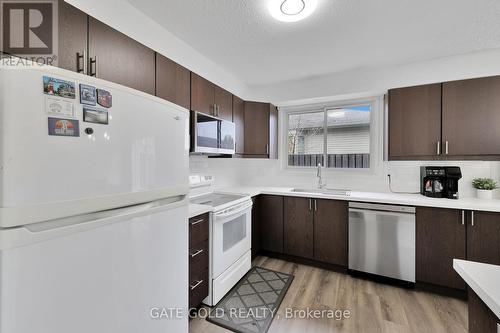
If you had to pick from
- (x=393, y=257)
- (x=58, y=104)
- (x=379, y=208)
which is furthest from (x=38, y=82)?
(x=393, y=257)

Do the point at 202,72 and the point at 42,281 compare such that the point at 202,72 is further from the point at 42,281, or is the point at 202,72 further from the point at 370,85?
the point at 42,281

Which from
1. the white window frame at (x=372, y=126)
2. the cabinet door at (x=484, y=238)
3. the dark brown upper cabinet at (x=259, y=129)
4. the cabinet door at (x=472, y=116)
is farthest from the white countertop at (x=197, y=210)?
the cabinet door at (x=472, y=116)

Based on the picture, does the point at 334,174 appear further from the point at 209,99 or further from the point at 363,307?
the point at 209,99

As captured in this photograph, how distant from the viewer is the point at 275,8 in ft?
5.26

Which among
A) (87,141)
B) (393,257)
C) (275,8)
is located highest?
(275,8)

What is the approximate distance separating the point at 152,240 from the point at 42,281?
15.3 inches

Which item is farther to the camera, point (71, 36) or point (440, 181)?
point (440, 181)

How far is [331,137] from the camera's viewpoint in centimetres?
314

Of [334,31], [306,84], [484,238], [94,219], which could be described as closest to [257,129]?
[306,84]

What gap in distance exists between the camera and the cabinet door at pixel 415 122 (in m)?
2.24

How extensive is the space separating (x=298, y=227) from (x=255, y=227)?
1.74ft

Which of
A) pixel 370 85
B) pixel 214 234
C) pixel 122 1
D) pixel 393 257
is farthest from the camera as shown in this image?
pixel 370 85

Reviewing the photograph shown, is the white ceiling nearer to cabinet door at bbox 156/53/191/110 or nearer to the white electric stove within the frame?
cabinet door at bbox 156/53/191/110

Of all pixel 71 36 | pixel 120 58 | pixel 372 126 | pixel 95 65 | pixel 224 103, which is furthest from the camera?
pixel 372 126
